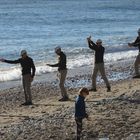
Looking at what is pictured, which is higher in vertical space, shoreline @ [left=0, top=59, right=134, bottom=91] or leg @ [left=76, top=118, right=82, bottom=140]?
leg @ [left=76, top=118, right=82, bottom=140]

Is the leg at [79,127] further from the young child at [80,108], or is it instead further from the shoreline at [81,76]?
the shoreline at [81,76]

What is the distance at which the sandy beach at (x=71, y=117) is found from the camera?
1317 cm

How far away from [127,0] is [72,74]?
107 m

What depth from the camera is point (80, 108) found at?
12.5 m

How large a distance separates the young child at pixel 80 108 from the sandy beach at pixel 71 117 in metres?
0.35

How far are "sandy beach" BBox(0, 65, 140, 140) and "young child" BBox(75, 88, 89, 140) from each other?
13.9 inches

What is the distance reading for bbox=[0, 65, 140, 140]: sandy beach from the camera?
43.2 ft

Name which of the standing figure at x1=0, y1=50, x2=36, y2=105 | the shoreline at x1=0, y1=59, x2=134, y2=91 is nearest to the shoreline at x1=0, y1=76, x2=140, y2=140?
the standing figure at x1=0, y1=50, x2=36, y2=105

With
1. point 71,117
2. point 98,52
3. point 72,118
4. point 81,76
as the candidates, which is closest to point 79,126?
point 72,118

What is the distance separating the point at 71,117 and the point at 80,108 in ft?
6.51

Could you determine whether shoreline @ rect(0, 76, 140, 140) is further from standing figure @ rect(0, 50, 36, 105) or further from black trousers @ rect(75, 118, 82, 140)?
standing figure @ rect(0, 50, 36, 105)

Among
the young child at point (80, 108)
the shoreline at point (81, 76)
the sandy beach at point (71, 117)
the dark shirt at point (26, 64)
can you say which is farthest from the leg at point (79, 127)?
the shoreline at point (81, 76)

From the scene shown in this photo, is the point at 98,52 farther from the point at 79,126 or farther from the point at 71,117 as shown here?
the point at 79,126

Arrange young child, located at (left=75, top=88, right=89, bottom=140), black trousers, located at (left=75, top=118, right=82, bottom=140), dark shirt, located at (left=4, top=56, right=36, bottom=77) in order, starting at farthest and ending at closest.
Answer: dark shirt, located at (left=4, top=56, right=36, bottom=77) → black trousers, located at (left=75, top=118, right=82, bottom=140) → young child, located at (left=75, top=88, right=89, bottom=140)
